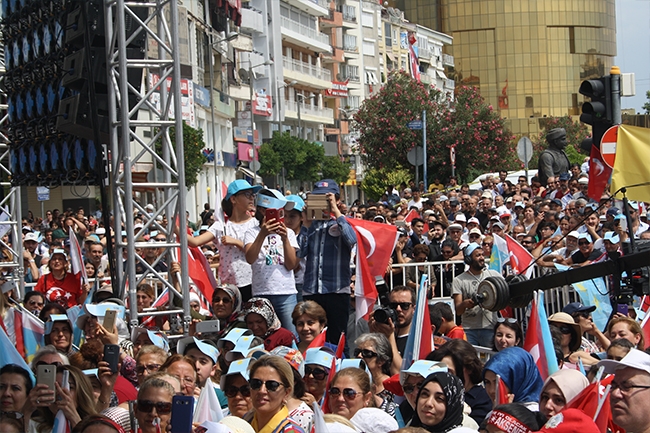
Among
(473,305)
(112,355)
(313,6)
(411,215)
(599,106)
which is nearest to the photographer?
(112,355)

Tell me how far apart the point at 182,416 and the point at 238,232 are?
4930mm

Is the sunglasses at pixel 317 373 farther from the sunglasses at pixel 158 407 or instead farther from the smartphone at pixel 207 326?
the smartphone at pixel 207 326

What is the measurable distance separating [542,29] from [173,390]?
416ft

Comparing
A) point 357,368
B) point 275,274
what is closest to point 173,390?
point 357,368

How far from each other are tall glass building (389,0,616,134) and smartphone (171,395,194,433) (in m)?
121

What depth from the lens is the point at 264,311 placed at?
27.6 ft

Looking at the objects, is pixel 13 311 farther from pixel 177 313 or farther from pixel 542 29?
pixel 542 29

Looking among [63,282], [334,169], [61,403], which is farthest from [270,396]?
[334,169]

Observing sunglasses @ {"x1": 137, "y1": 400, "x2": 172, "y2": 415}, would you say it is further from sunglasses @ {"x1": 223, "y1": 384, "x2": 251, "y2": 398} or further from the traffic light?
the traffic light

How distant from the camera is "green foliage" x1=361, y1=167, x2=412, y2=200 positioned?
47719mm

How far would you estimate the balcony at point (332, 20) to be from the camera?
3302 inches

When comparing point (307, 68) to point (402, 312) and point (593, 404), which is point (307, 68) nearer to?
point (402, 312)

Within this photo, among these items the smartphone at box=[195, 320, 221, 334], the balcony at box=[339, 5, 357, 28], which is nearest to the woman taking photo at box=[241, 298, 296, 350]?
the smartphone at box=[195, 320, 221, 334]

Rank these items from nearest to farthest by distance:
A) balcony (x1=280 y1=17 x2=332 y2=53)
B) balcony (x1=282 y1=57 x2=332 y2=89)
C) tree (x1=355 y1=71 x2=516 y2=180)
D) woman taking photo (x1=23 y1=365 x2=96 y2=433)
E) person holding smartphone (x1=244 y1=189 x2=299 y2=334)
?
woman taking photo (x1=23 y1=365 x2=96 y2=433) < person holding smartphone (x1=244 y1=189 x2=299 y2=334) < tree (x1=355 y1=71 x2=516 y2=180) < balcony (x1=280 y1=17 x2=332 y2=53) < balcony (x1=282 y1=57 x2=332 y2=89)
